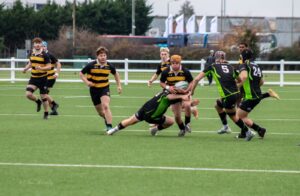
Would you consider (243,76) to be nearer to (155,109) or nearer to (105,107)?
(155,109)

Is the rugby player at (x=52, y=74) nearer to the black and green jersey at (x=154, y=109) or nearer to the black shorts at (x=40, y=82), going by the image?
the black shorts at (x=40, y=82)

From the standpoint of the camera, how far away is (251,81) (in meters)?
16.4

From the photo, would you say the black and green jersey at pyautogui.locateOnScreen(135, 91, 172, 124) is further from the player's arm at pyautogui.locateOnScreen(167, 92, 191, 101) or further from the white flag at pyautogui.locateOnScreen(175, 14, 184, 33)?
the white flag at pyautogui.locateOnScreen(175, 14, 184, 33)

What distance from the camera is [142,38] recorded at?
86625 millimetres

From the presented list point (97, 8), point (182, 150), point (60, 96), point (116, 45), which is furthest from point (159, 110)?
point (97, 8)

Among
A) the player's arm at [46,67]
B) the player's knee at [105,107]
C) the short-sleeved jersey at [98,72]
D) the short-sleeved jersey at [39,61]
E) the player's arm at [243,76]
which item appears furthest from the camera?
the short-sleeved jersey at [39,61]

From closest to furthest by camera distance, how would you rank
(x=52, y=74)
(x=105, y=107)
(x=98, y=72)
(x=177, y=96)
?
1. (x=177, y=96)
2. (x=105, y=107)
3. (x=98, y=72)
4. (x=52, y=74)

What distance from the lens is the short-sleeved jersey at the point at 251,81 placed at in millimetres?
16297

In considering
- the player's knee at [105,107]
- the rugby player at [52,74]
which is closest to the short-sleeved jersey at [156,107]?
the player's knee at [105,107]

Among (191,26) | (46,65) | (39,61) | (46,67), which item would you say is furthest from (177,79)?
(191,26)

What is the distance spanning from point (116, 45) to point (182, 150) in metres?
55.2

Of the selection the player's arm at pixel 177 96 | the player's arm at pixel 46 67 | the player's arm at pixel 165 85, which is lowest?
the player's arm at pixel 177 96

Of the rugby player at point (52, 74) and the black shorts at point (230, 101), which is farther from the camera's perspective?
the rugby player at point (52, 74)

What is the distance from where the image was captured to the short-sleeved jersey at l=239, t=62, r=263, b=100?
16297 millimetres
